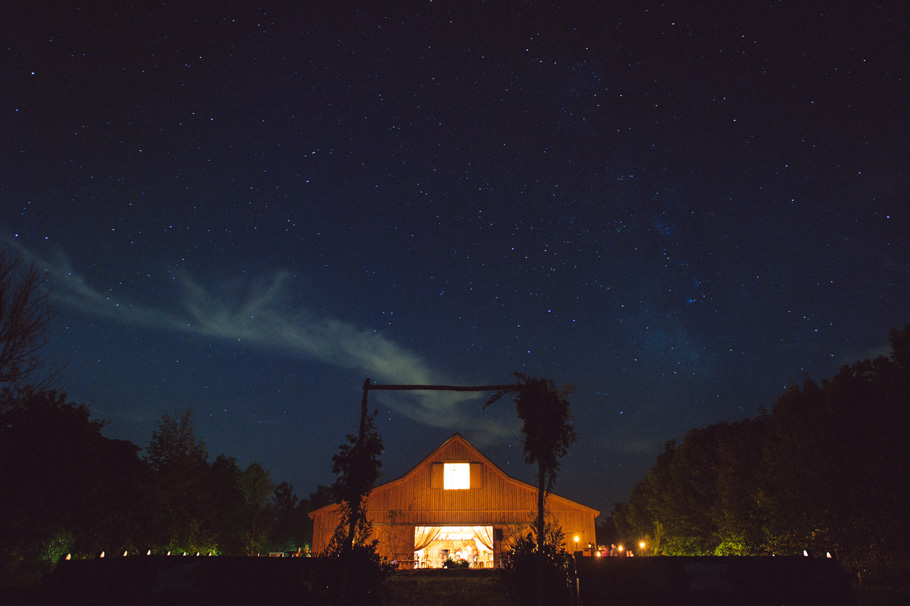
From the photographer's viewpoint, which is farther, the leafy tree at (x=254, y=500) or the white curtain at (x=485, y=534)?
the leafy tree at (x=254, y=500)

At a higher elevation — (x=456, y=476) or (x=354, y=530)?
(x=456, y=476)

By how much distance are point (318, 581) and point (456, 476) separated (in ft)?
74.6

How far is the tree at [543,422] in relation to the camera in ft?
45.2

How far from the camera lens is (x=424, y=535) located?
32500mm

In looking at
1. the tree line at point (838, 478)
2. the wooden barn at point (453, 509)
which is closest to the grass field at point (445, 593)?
the wooden barn at point (453, 509)

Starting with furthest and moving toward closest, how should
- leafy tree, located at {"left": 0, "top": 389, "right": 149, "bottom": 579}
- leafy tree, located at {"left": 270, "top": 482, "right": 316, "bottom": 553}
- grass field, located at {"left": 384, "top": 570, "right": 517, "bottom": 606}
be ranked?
leafy tree, located at {"left": 270, "top": 482, "right": 316, "bottom": 553} → leafy tree, located at {"left": 0, "top": 389, "right": 149, "bottom": 579} → grass field, located at {"left": 384, "top": 570, "right": 517, "bottom": 606}

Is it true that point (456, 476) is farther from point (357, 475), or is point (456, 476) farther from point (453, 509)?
point (357, 475)

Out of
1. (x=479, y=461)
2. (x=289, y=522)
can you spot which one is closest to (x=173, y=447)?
(x=479, y=461)

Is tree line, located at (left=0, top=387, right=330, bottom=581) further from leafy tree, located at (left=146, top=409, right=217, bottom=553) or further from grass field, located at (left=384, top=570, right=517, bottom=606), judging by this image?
grass field, located at (left=384, top=570, right=517, bottom=606)

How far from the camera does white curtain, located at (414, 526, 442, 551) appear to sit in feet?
105

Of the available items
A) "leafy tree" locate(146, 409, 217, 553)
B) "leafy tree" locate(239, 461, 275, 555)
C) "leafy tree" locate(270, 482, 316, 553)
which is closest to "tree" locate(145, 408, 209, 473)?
"leafy tree" locate(146, 409, 217, 553)

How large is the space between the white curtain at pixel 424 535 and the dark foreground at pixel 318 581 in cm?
2277

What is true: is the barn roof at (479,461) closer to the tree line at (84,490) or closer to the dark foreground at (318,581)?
the tree line at (84,490)

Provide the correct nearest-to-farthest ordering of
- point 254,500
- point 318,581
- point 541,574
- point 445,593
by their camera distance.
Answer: point 318,581, point 541,574, point 445,593, point 254,500
